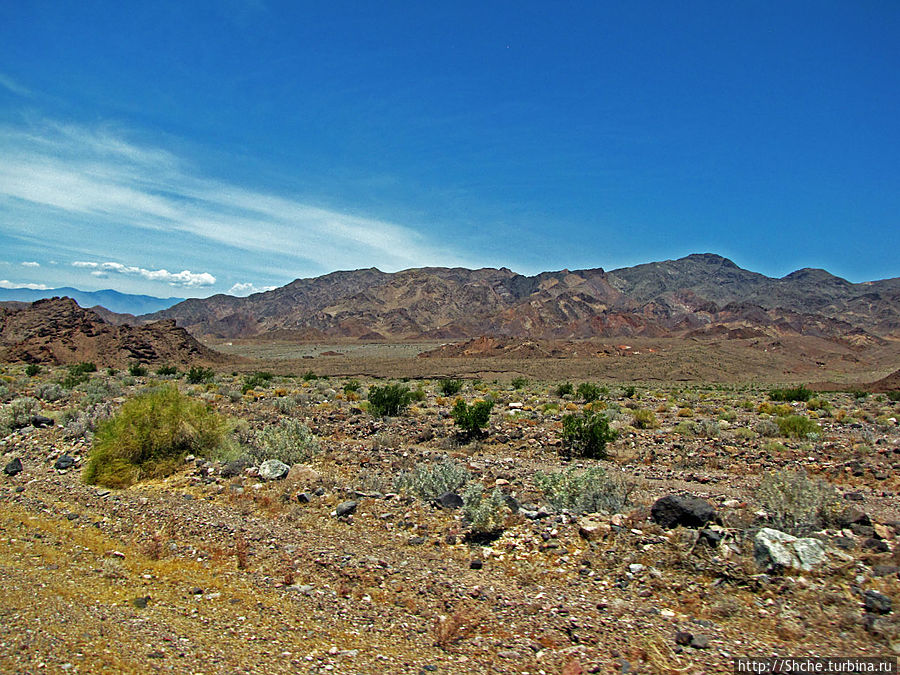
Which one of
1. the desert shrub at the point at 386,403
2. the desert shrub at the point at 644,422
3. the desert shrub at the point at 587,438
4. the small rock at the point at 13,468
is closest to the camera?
the small rock at the point at 13,468

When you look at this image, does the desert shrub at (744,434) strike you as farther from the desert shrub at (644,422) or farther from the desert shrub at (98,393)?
the desert shrub at (98,393)

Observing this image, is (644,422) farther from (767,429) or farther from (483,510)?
(483,510)

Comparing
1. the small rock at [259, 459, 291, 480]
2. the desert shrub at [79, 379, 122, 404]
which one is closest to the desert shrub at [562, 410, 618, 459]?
the small rock at [259, 459, 291, 480]

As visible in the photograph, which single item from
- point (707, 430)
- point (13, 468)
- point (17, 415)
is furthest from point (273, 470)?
point (707, 430)

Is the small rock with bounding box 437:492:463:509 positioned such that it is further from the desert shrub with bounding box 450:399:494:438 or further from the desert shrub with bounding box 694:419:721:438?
the desert shrub with bounding box 694:419:721:438

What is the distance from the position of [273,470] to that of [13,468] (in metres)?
5.66

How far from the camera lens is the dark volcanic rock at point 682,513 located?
696 cm

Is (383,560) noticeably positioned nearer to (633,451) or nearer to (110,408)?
(633,451)

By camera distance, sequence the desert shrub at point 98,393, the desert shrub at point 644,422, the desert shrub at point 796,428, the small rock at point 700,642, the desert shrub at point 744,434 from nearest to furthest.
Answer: the small rock at point 700,642, the desert shrub at point 744,434, the desert shrub at point 796,428, the desert shrub at point 644,422, the desert shrub at point 98,393

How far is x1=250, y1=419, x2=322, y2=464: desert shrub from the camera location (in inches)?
450

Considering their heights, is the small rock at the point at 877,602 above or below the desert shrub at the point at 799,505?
below

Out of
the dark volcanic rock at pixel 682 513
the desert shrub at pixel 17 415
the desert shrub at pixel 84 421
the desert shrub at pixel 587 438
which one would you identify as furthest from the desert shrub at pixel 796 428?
the desert shrub at pixel 17 415

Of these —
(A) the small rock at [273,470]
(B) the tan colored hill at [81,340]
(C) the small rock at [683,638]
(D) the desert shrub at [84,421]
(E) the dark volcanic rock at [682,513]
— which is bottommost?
(C) the small rock at [683,638]

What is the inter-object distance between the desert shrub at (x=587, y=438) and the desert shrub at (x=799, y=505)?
18.2 ft
